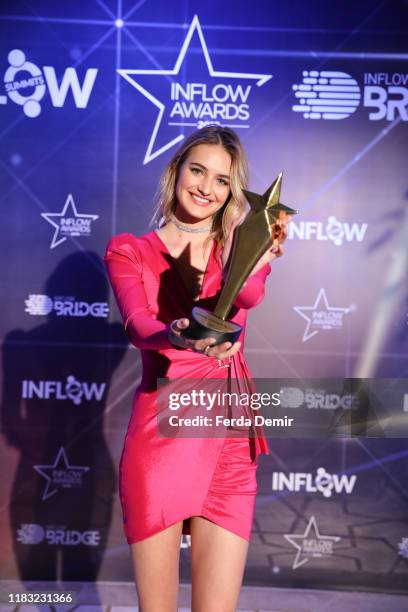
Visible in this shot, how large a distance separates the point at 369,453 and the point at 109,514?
1398mm

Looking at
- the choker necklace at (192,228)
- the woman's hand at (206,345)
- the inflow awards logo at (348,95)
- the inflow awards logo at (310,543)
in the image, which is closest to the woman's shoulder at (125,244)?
the choker necklace at (192,228)

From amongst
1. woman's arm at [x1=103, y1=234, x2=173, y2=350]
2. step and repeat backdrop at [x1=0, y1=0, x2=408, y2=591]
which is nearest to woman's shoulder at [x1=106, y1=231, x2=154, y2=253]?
woman's arm at [x1=103, y1=234, x2=173, y2=350]

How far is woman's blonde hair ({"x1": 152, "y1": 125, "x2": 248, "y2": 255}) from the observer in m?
1.89

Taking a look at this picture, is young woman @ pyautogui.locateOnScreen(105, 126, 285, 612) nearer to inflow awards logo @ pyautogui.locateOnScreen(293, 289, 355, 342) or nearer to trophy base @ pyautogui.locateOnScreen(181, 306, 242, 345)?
trophy base @ pyautogui.locateOnScreen(181, 306, 242, 345)

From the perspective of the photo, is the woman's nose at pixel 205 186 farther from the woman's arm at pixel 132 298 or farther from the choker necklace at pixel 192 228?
the woman's arm at pixel 132 298

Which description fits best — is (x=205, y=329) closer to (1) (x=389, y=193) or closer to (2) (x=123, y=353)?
(2) (x=123, y=353)

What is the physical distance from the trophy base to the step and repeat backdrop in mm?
2016

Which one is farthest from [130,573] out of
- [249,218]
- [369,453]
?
[249,218]

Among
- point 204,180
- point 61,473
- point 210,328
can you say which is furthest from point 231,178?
point 61,473

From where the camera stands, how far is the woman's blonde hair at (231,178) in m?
1.89

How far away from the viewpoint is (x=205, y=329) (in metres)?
1.20

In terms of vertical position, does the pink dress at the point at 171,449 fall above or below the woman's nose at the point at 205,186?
below

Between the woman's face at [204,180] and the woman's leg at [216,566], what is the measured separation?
92cm

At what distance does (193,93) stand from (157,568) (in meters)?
2.31
